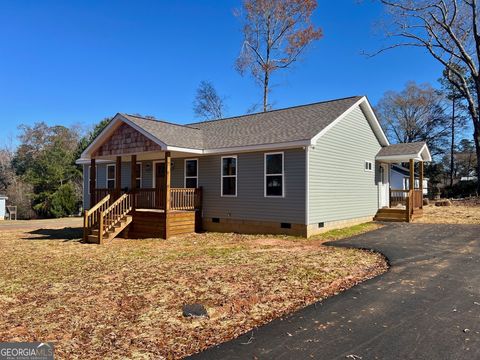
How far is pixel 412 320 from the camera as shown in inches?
180

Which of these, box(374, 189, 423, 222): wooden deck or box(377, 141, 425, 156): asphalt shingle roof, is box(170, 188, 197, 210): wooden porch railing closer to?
box(374, 189, 423, 222): wooden deck

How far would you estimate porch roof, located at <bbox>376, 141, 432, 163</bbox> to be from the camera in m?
16.2

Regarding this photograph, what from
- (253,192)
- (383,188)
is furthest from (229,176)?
(383,188)

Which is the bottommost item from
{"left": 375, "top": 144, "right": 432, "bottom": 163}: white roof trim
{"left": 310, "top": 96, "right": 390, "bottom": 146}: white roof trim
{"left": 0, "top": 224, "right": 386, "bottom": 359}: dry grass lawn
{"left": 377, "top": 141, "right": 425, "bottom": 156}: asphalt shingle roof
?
{"left": 0, "top": 224, "right": 386, "bottom": 359}: dry grass lawn

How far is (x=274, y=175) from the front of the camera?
42.4 feet

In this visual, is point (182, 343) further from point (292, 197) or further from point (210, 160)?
point (210, 160)

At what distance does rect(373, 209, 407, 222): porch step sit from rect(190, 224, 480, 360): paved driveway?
29.7ft

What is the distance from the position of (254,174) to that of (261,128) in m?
2.57

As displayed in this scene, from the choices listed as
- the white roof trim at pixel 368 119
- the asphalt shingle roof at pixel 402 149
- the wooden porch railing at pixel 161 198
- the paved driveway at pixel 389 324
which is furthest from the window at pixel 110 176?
the paved driveway at pixel 389 324

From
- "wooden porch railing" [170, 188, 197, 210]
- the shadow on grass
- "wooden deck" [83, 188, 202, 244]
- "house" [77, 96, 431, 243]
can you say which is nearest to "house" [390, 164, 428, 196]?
"house" [77, 96, 431, 243]

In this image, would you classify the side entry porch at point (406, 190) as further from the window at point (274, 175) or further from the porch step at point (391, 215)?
the window at point (274, 175)

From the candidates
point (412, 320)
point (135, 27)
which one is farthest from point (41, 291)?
point (135, 27)

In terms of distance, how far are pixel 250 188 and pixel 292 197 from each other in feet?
6.09

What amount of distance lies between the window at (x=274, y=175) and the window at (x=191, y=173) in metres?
3.61
